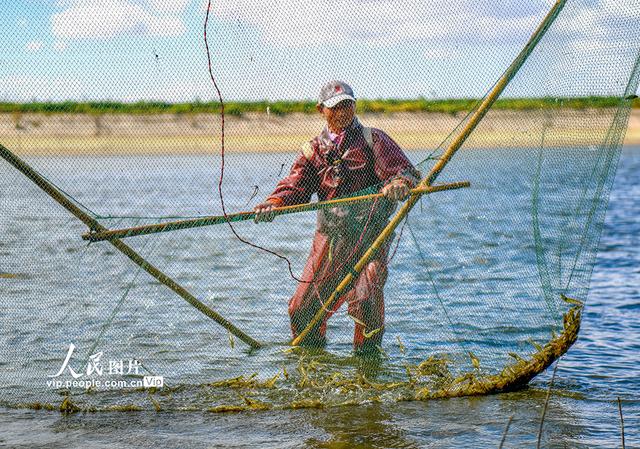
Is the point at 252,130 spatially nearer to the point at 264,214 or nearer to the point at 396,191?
the point at 264,214

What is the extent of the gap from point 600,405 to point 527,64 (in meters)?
2.36

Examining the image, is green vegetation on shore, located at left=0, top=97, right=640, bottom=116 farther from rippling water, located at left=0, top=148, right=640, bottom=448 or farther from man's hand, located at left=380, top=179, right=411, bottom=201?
man's hand, located at left=380, top=179, right=411, bottom=201

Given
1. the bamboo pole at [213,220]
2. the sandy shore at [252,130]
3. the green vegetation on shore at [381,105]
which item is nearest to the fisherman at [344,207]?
the bamboo pole at [213,220]

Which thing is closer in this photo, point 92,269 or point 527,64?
point 527,64

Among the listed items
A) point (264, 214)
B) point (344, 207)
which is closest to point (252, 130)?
point (344, 207)

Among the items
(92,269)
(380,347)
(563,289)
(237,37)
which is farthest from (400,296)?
(92,269)

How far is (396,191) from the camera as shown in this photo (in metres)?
5.59

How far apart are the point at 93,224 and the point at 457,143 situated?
2524 millimetres

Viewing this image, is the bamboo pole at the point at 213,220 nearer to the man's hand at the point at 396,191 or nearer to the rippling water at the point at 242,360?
the man's hand at the point at 396,191

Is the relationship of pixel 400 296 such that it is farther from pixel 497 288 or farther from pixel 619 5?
pixel 619 5

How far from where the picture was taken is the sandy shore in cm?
589

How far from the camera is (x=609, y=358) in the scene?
6699 millimetres

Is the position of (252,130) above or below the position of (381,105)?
above

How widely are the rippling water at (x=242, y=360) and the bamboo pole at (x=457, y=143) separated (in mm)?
589
